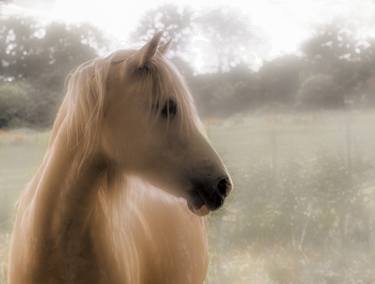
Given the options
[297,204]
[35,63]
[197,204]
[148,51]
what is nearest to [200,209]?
[197,204]

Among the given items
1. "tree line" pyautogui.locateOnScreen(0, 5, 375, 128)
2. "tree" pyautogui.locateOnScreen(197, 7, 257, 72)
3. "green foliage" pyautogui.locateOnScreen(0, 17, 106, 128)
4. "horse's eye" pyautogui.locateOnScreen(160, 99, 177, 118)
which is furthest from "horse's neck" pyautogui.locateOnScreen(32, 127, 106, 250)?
"tree" pyautogui.locateOnScreen(197, 7, 257, 72)

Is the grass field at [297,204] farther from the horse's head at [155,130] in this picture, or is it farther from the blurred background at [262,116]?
the horse's head at [155,130]

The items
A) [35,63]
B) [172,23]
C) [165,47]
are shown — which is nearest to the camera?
[165,47]

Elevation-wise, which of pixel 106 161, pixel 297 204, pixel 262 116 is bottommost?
pixel 297 204

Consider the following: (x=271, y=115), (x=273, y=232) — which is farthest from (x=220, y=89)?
(x=273, y=232)

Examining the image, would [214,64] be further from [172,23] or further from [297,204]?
Result: [297,204]

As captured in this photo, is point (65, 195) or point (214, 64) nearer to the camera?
point (65, 195)

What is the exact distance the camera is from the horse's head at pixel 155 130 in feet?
2.69

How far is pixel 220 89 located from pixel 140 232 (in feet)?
2.67

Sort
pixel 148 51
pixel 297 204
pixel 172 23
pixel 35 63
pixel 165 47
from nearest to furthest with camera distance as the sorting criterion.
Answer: pixel 148 51 < pixel 165 47 < pixel 35 63 < pixel 172 23 < pixel 297 204

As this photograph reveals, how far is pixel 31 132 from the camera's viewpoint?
1.54 metres

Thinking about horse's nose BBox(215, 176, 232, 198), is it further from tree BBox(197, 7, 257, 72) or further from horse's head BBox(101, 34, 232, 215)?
tree BBox(197, 7, 257, 72)

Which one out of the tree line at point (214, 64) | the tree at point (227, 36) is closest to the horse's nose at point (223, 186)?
the tree line at point (214, 64)

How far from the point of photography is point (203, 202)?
83 centimetres
